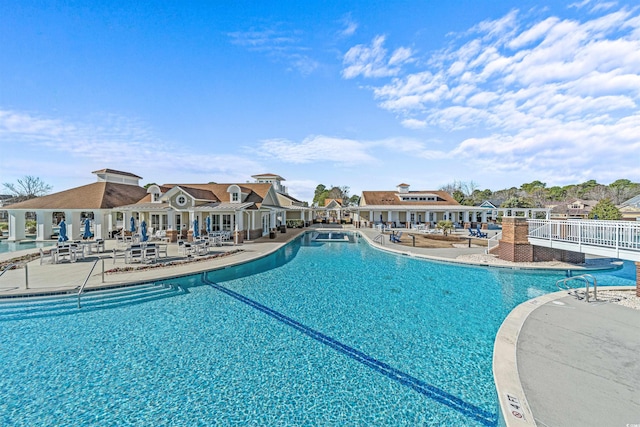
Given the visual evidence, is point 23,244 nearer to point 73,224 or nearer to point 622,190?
point 73,224

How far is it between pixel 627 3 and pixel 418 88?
8.51 m

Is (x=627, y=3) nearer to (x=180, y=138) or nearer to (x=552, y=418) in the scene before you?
(x=552, y=418)

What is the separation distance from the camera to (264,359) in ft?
17.2

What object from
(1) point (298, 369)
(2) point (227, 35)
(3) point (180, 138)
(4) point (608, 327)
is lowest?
(1) point (298, 369)

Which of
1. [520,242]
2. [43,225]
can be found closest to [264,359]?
[520,242]

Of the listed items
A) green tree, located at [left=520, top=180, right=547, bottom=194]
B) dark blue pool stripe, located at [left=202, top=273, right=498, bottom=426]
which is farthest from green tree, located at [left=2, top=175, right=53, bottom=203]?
green tree, located at [left=520, top=180, right=547, bottom=194]

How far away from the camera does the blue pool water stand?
3.92m

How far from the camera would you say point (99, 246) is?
1590cm

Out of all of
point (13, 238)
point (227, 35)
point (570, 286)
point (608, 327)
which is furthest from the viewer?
point (13, 238)

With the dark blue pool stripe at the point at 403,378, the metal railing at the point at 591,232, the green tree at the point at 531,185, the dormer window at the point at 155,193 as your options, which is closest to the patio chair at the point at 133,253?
the dark blue pool stripe at the point at 403,378

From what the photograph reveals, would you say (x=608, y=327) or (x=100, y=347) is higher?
(x=608, y=327)

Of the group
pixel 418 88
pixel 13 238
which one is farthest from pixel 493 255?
pixel 13 238

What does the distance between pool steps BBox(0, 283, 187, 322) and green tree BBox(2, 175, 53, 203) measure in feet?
175

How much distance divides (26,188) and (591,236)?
69546 mm
